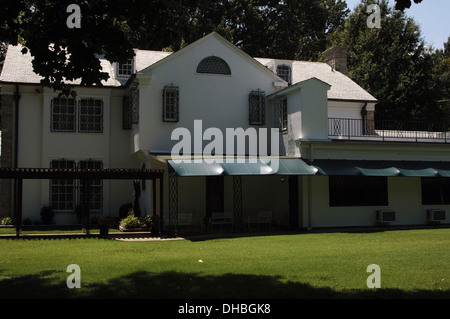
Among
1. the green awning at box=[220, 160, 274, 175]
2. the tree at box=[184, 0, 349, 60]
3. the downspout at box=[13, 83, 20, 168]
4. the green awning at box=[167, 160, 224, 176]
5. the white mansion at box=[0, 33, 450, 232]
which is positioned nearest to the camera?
the green awning at box=[167, 160, 224, 176]

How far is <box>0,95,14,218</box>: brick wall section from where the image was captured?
21.9 meters

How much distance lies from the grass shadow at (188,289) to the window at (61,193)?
540 inches

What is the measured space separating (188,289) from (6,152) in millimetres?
16912

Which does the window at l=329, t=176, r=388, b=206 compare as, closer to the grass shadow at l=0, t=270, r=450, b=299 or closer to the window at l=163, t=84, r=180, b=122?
the window at l=163, t=84, r=180, b=122

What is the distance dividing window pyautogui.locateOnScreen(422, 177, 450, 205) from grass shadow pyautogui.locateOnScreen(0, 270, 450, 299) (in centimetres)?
1505

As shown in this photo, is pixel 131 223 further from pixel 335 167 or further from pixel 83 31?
pixel 83 31

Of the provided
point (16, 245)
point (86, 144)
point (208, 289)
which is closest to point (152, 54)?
point (86, 144)

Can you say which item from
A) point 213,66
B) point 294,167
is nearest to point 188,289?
point 294,167

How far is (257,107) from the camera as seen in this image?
2272 centimetres

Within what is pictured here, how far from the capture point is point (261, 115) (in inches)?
892

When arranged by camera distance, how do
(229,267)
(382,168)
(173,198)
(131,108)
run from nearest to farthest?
1. (229,267)
2. (382,168)
3. (173,198)
4. (131,108)

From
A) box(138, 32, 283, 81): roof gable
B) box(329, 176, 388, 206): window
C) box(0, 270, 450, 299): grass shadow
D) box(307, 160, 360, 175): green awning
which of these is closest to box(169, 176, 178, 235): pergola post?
box(138, 32, 283, 81): roof gable

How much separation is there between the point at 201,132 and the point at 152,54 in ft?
21.0

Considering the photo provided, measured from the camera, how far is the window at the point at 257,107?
73.9 ft
